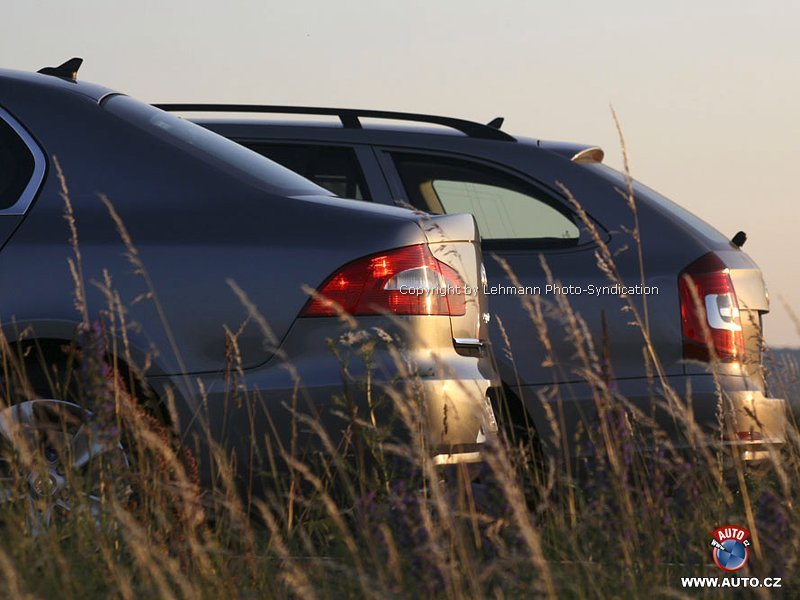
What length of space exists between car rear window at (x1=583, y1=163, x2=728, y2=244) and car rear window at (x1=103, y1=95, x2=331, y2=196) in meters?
2.19

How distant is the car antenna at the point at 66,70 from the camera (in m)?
5.41

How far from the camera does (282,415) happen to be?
4328 mm

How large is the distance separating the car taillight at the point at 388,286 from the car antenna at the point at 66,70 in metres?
1.64

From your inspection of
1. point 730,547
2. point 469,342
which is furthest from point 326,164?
point 730,547

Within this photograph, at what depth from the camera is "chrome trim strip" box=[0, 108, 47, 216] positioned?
4.45m

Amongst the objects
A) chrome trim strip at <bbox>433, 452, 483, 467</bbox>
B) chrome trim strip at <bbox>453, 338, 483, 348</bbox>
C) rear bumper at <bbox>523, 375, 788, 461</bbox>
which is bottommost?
rear bumper at <bbox>523, 375, 788, 461</bbox>

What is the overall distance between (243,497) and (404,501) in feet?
2.96

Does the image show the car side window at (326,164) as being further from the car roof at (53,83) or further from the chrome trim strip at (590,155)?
the car roof at (53,83)

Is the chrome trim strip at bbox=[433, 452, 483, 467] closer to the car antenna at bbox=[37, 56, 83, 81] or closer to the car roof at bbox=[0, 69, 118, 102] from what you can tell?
the car roof at bbox=[0, 69, 118, 102]

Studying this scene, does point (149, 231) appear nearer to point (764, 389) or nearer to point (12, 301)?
point (12, 301)

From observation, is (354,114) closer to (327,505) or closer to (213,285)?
(213,285)

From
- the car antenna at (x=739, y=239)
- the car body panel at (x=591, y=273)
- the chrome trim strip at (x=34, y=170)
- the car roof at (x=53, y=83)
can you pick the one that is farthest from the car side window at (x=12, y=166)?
the car antenna at (x=739, y=239)

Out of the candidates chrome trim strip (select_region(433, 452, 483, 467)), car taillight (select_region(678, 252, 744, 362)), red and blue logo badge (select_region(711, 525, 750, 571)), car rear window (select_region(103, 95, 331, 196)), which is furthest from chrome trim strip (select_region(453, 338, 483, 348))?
car taillight (select_region(678, 252, 744, 362))

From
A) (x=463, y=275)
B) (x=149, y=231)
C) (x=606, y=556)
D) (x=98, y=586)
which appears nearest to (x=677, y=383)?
(x=463, y=275)
